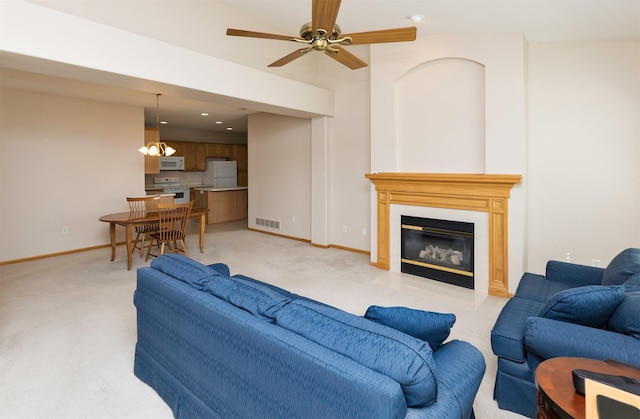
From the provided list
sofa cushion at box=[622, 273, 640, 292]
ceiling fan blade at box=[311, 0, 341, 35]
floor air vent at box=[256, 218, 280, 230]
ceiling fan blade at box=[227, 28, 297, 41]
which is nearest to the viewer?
sofa cushion at box=[622, 273, 640, 292]

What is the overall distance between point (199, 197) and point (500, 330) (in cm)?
803

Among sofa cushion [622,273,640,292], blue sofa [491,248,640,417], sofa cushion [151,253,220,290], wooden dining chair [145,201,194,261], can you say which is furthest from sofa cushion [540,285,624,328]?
wooden dining chair [145,201,194,261]

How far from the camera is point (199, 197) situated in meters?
8.74

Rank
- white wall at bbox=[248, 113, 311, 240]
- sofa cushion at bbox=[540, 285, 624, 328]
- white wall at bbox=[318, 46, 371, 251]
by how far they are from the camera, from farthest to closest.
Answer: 1. white wall at bbox=[248, 113, 311, 240]
2. white wall at bbox=[318, 46, 371, 251]
3. sofa cushion at bbox=[540, 285, 624, 328]

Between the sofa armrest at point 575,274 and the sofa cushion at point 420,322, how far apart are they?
198 cm

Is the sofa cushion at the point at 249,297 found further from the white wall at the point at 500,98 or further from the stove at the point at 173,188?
the stove at the point at 173,188

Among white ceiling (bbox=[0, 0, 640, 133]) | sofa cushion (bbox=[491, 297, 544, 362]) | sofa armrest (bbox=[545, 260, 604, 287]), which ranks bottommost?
sofa cushion (bbox=[491, 297, 544, 362])

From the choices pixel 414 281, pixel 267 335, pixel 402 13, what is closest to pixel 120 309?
pixel 267 335

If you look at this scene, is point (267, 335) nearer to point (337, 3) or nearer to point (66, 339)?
point (337, 3)

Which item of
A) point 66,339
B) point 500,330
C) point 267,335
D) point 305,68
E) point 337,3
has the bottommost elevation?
point 66,339

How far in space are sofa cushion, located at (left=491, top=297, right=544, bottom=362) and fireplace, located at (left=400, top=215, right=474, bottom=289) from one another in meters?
1.83

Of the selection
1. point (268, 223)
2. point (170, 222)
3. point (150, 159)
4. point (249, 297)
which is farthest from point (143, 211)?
point (249, 297)

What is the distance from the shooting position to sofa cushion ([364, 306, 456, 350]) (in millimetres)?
1430

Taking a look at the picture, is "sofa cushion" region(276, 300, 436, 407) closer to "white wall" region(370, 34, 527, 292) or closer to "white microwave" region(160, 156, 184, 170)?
"white wall" region(370, 34, 527, 292)
